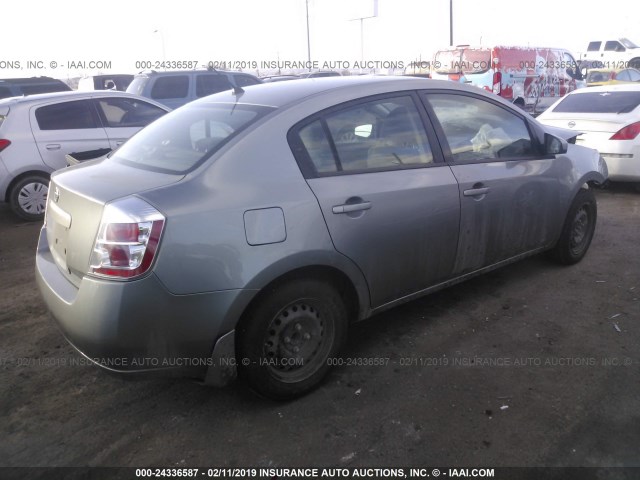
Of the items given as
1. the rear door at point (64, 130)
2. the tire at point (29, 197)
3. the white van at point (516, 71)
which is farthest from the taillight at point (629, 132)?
the white van at point (516, 71)

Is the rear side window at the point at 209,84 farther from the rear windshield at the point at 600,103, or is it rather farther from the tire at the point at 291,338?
the tire at the point at 291,338

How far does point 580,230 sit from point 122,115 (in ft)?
19.3

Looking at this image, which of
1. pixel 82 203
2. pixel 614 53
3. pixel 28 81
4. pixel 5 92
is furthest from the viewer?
pixel 614 53

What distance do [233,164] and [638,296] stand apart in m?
3.34

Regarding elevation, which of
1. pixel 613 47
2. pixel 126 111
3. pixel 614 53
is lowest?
pixel 126 111

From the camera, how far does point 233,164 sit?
8.81 ft

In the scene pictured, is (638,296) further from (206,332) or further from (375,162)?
(206,332)

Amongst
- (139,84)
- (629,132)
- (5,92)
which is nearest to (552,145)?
(629,132)

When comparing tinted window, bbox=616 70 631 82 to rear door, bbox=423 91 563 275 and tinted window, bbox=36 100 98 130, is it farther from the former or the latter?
tinted window, bbox=36 100 98 130

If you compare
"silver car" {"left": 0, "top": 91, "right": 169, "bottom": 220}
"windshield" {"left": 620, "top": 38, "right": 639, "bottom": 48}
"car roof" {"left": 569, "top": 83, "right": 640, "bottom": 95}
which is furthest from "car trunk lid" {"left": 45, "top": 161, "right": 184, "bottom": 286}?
"windshield" {"left": 620, "top": 38, "right": 639, "bottom": 48}

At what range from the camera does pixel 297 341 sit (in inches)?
115

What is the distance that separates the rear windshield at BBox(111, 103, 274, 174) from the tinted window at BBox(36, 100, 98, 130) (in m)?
4.01

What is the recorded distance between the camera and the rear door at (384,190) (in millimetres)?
2938

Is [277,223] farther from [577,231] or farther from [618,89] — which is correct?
[618,89]
